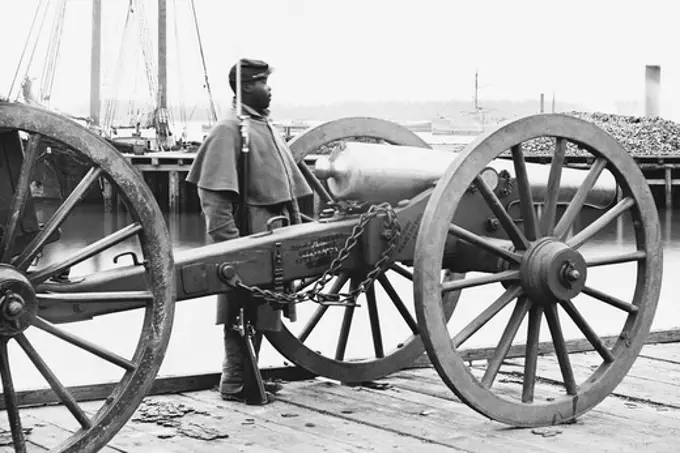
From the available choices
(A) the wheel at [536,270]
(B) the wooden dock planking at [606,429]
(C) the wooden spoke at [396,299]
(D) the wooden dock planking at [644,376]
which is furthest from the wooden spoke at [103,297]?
(D) the wooden dock planking at [644,376]

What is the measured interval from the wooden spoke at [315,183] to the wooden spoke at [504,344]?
1.06m

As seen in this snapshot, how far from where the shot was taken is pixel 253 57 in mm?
5168

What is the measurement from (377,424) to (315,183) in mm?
1364

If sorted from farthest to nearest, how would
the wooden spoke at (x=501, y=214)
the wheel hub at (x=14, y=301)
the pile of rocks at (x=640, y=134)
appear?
the pile of rocks at (x=640, y=134) → the wooden spoke at (x=501, y=214) → the wheel hub at (x=14, y=301)

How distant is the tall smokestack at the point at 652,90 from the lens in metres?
45.5

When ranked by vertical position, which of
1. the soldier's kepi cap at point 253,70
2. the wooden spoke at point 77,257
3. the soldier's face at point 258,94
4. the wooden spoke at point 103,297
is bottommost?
the wooden spoke at point 103,297

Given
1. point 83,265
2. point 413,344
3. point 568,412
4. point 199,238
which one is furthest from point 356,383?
point 199,238

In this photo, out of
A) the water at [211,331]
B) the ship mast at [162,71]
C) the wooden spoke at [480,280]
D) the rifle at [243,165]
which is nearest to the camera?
the wooden spoke at [480,280]

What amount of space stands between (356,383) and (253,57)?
1.50 metres

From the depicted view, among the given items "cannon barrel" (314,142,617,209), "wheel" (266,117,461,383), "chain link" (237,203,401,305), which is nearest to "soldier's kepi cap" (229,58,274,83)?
"cannon barrel" (314,142,617,209)

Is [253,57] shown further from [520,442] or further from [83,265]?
[83,265]

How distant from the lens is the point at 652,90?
47000 millimetres

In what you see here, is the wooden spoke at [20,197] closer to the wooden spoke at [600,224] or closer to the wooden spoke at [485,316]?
the wooden spoke at [485,316]

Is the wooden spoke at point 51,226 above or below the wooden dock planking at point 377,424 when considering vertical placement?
above
